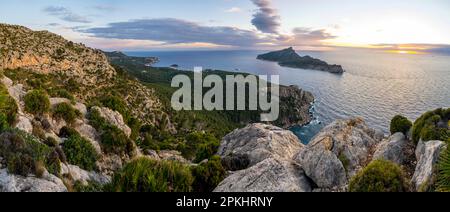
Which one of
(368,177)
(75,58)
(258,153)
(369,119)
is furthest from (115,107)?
(369,119)

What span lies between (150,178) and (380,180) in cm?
806

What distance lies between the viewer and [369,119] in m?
124

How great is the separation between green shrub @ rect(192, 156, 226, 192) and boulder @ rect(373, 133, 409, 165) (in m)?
8.85

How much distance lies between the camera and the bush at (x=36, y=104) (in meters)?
23.7

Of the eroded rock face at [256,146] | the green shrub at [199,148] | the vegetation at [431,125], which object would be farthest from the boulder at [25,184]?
the green shrub at [199,148]

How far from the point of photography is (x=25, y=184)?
10844mm

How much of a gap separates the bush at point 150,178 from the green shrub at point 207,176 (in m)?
1.79

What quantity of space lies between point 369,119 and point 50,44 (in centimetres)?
10461

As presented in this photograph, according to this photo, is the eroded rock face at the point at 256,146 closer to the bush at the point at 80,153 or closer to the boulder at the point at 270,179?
the boulder at the point at 270,179

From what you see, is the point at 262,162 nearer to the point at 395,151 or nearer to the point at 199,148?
the point at 395,151

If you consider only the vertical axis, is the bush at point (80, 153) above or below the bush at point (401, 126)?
below

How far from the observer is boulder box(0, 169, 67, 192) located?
10.5 metres

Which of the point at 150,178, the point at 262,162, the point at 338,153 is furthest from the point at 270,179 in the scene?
the point at 338,153
